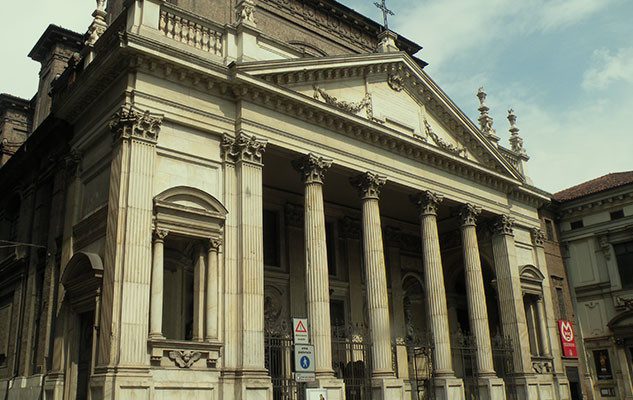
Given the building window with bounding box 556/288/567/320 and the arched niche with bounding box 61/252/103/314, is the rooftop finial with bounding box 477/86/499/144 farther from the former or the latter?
the arched niche with bounding box 61/252/103/314

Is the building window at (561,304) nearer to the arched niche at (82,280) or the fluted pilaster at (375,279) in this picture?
the fluted pilaster at (375,279)

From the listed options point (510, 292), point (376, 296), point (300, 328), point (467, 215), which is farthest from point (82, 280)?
point (510, 292)

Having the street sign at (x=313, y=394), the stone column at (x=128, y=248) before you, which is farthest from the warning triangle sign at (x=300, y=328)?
the stone column at (x=128, y=248)

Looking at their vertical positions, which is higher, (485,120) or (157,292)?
(485,120)

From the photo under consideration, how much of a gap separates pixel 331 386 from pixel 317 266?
3573 mm

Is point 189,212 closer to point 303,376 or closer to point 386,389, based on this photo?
point 303,376

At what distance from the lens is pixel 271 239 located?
981 inches

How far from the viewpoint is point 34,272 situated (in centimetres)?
2161

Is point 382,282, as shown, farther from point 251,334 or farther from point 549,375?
point 549,375

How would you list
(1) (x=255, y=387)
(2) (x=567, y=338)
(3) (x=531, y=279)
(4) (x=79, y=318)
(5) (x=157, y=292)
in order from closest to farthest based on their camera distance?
(5) (x=157, y=292) → (1) (x=255, y=387) → (4) (x=79, y=318) → (3) (x=531, y=279) → (2) (x=567, y=338)

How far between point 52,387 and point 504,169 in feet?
65.8

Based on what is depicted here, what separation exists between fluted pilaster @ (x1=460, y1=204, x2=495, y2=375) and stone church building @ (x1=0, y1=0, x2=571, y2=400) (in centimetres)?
9

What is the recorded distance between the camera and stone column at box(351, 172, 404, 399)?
63.1 ft

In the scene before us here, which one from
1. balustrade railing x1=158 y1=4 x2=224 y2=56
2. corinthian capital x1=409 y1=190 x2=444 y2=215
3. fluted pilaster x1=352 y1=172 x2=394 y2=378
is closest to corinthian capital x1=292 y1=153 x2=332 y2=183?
fluted pilaster x1=352 y1=172 x2=394 y2=378
